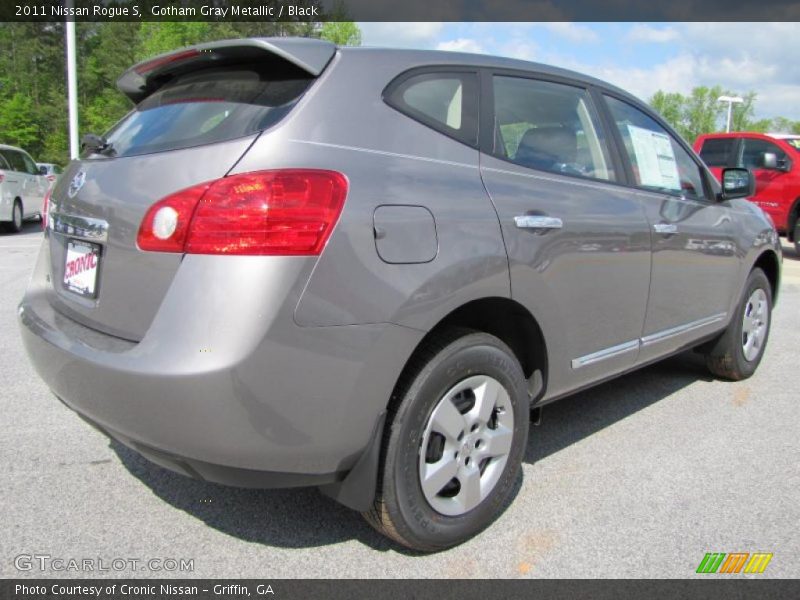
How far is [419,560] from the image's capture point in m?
2.38

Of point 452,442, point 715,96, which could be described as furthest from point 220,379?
point 715,96

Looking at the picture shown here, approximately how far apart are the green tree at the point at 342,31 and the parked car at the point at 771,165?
25.4 metres

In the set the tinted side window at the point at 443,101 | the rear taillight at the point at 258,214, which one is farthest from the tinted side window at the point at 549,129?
the rear taillight at the point at 258,214

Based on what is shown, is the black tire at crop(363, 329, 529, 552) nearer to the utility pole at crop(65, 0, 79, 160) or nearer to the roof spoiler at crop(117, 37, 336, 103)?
the roof spoiler at crop(117, 37, 336, 103)

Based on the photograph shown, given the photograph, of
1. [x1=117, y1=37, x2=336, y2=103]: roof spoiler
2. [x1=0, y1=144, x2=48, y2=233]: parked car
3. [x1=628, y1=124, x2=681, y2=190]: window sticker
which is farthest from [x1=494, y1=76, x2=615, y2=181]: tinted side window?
[x1=0, y1=144, x2=48, y2=233]: parked car

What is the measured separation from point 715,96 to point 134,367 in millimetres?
56872

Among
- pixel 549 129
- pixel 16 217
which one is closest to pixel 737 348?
pixel 549 129

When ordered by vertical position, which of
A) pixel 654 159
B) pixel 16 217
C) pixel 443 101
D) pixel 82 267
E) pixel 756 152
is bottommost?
pixel 16 217

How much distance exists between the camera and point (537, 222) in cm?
258

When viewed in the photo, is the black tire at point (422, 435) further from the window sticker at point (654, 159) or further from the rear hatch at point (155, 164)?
the window sticker at point (654, 159)

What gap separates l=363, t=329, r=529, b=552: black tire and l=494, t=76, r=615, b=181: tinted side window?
0.81 meters

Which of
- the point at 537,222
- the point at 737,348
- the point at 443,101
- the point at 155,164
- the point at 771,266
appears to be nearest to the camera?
the point at 155,164

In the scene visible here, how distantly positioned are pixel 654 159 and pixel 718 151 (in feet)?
33.6

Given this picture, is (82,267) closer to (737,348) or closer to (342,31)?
(737,348)
